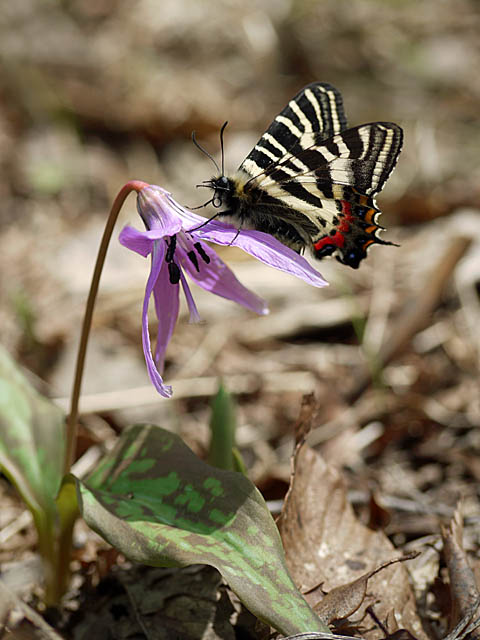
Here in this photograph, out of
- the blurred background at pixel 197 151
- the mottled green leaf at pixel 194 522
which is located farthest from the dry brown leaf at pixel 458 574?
the blurred background at pixel 197 151

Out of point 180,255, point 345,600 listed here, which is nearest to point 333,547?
point 345,600

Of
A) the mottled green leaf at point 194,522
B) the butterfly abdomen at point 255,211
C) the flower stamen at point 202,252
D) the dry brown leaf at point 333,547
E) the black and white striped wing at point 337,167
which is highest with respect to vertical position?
the black and white striped wing at point 337,167

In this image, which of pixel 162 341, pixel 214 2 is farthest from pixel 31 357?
pixel 214 2

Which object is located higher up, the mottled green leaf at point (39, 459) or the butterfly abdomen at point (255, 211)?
the butterfly abdomen at point (255, 211)

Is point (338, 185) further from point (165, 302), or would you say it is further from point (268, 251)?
point (165, 302)

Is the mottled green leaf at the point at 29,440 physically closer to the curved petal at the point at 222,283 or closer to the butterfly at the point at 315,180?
the curved petal at the point at 222,283

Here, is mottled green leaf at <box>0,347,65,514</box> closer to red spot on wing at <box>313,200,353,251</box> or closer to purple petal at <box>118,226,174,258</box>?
purple petal at <box>118,226,174,258</box>

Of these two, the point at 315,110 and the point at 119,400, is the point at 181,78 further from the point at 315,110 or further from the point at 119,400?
the point at 315,110
